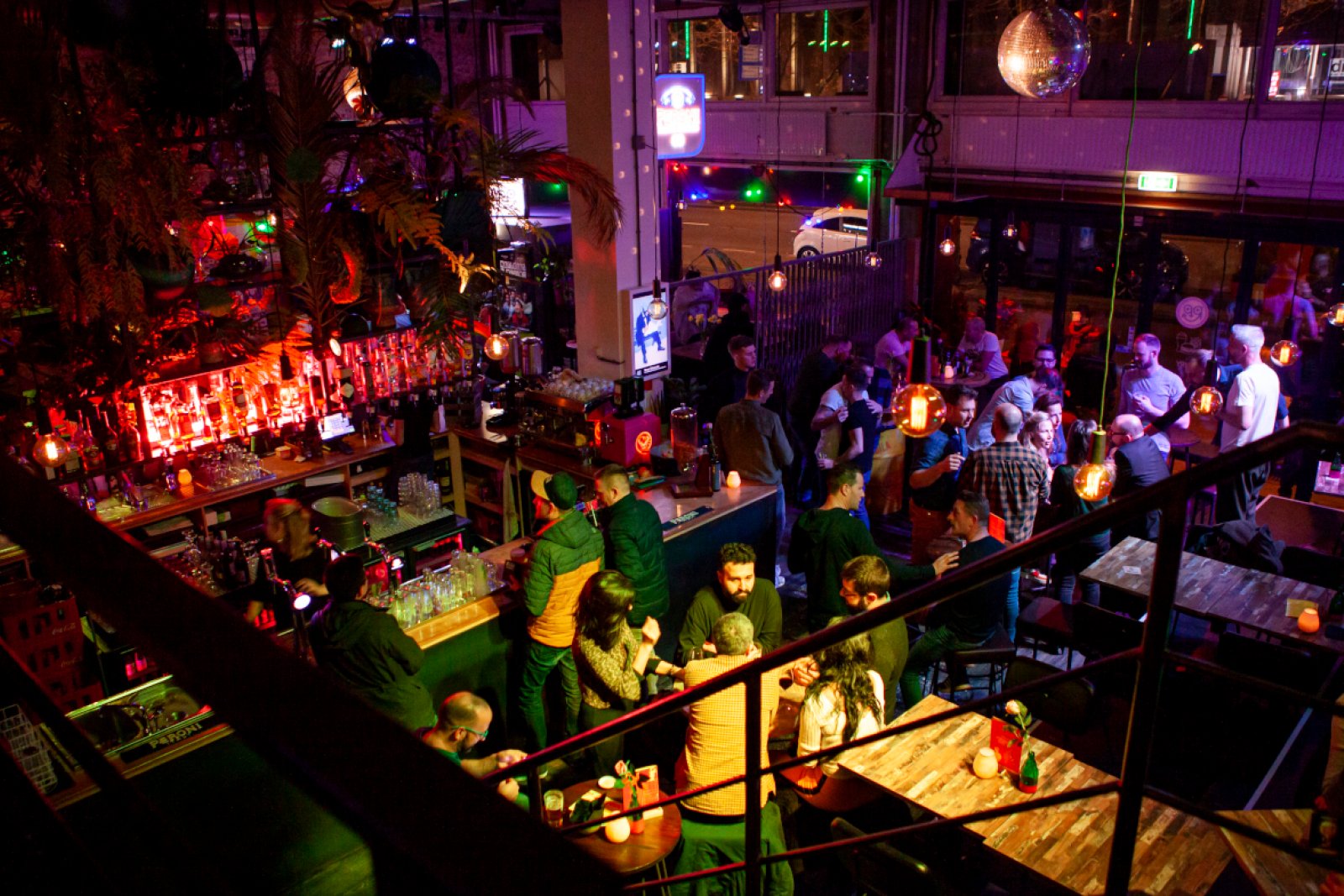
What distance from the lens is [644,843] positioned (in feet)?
12.7

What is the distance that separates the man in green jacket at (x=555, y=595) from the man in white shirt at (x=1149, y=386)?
16.2 ft

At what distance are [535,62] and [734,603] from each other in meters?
12.9

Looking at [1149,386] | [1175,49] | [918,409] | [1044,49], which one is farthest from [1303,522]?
[1175,49]

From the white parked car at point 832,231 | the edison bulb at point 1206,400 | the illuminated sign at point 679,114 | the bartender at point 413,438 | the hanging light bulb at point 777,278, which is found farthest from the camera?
the white parked car at point 832,231

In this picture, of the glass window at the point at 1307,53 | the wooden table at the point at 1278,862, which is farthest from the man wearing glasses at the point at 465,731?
the glass window at the point at 1307,53

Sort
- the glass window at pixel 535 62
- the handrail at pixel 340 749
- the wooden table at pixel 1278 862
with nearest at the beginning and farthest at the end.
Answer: the handrail at pixel 340 749 → the wooden table at pixel 1278 862 → the glass window at pixel 535 62

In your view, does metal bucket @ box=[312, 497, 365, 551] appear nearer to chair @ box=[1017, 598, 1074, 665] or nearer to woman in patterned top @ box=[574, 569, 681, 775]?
woman in patterned top @ box=[574, 569, 681, 775]

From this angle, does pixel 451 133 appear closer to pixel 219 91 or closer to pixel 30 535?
pixel 219 91

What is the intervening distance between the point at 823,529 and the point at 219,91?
12.2 feet

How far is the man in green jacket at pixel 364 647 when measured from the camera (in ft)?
14.3

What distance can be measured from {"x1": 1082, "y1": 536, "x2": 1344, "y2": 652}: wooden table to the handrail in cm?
522

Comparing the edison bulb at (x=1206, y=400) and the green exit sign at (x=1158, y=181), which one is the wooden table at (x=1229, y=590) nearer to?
the edison bulb at (x=1206, y=400)

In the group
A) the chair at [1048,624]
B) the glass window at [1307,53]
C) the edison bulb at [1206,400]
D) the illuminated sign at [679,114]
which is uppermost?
the glass window at [1307,53]

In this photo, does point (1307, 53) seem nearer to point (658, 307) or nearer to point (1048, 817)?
point (658, 307)
